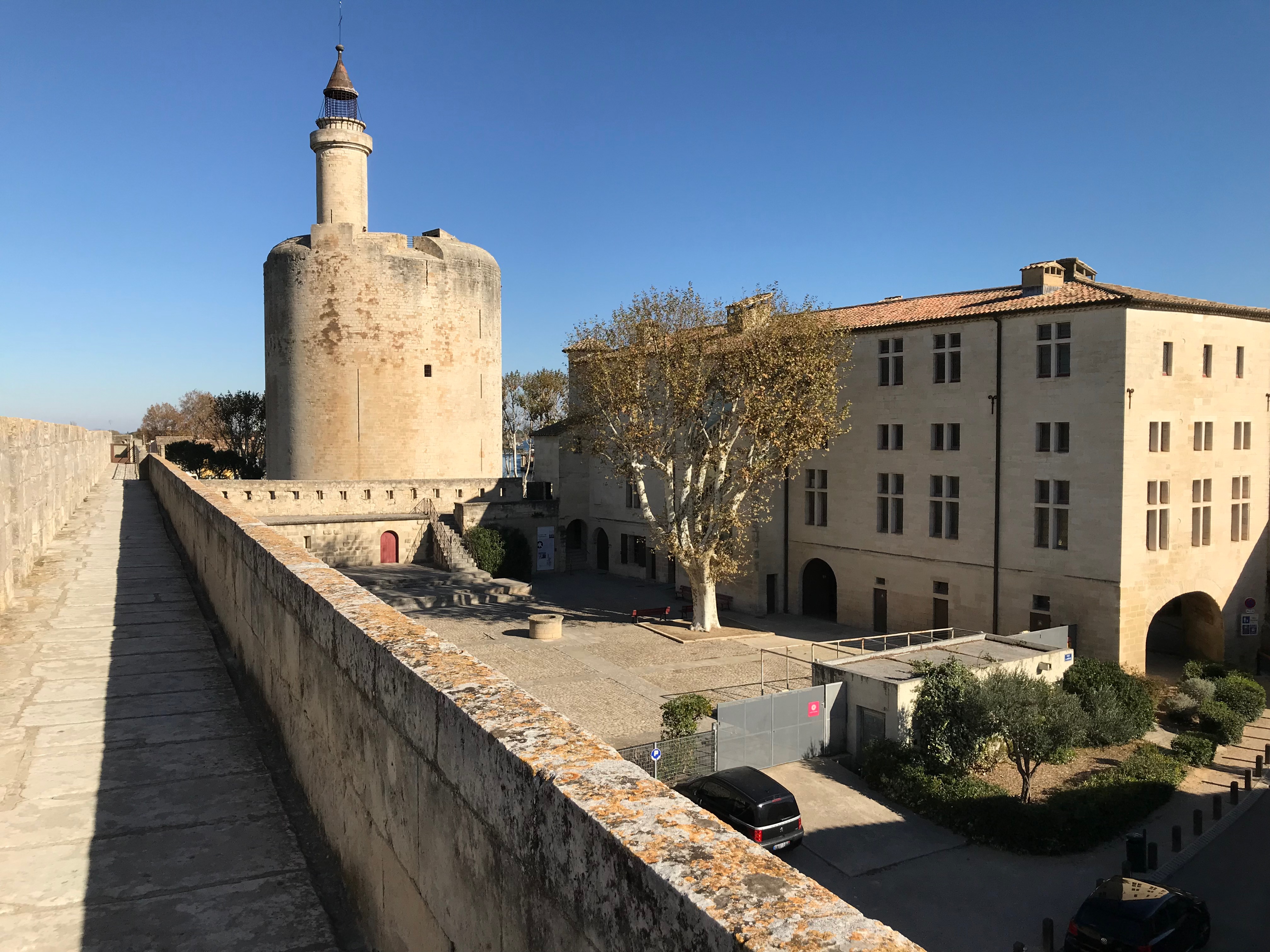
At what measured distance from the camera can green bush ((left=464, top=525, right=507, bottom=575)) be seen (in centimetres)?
3934

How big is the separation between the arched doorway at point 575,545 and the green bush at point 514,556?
3.00 m

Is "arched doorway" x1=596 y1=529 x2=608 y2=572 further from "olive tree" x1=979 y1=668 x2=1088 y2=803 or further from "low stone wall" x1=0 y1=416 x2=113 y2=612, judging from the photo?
"olive tree" x1=979 y1=668 x2=1088 y2=803

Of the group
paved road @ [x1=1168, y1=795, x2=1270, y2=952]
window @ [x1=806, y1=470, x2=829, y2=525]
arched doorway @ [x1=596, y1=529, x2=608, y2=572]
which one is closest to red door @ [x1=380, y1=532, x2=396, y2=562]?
arched doorway @ [x1=596, y1=529, x2=608, y2=572]

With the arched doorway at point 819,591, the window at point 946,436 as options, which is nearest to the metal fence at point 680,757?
the window at point 946,436

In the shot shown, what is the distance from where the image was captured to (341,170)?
43219 mm

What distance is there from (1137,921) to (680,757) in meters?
8.13

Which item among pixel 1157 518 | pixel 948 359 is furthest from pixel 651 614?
pixel 1157 518

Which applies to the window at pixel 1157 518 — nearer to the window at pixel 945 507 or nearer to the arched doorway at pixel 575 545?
the window at pixel 945 507

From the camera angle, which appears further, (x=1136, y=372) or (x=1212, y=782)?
(x=1136, y=372)

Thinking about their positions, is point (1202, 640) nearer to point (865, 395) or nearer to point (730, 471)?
point (865, 395)

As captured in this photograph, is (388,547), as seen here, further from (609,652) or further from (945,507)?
(945,507)

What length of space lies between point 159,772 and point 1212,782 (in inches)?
844

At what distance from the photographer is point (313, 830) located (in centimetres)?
518

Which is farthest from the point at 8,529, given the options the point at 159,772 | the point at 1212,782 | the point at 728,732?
the point at 1212,782
